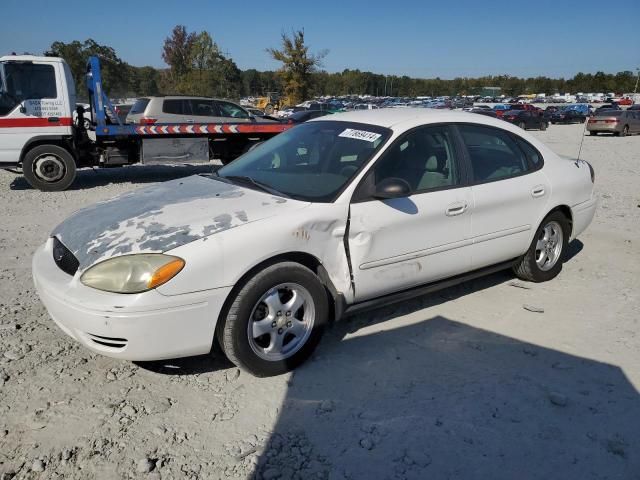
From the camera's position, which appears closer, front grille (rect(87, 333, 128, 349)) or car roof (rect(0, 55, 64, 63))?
front grille (rect(87, 333, 128, 349))

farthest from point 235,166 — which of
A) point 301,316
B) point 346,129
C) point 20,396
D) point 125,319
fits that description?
point 20,396

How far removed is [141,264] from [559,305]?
132 inches

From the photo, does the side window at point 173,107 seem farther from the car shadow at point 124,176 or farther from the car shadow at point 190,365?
the car shadow at point 190,365

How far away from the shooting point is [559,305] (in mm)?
4246

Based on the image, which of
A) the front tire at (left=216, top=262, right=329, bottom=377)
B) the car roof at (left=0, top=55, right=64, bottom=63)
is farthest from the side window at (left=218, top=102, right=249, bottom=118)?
the front tire at (left=216, top=262, right=329, bottom=377)

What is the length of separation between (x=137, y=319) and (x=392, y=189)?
5.53 ft

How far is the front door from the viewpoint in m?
3.30

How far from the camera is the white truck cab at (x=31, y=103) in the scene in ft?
27.8

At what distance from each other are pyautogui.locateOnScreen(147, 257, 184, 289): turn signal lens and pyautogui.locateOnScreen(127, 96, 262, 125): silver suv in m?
9.74

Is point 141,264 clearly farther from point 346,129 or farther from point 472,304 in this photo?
point 472,304

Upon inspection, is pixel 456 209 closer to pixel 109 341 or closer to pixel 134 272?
pixel 134 272

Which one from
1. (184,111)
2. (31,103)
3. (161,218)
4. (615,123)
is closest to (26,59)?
(31,103)

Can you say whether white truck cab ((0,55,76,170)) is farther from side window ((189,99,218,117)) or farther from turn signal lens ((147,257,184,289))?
turn signal lens ((147,257,184,289))

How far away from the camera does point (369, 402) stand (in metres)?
2.88
